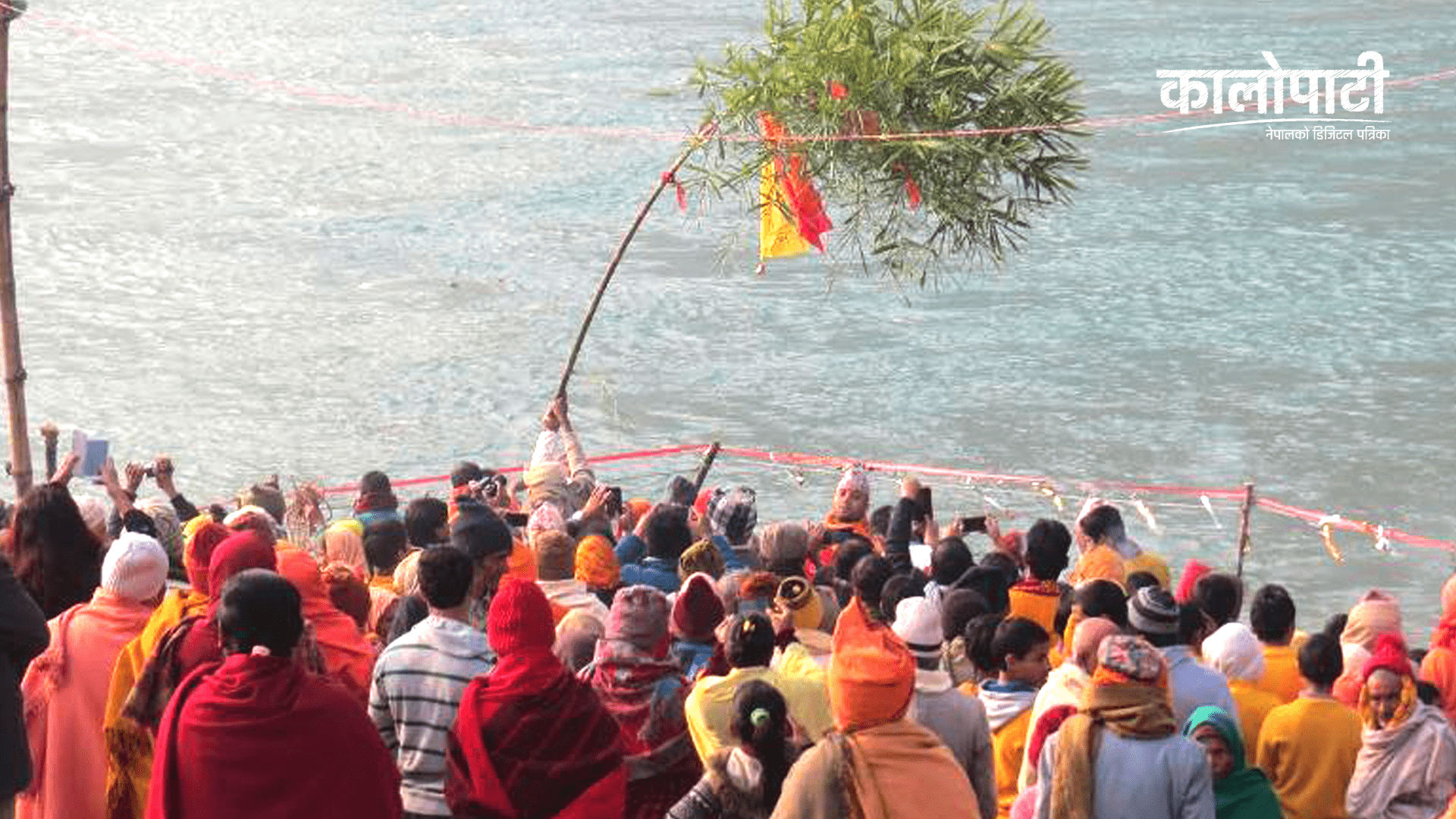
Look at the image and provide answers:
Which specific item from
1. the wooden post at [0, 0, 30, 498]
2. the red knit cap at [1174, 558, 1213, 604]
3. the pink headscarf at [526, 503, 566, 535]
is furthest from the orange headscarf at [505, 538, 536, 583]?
the wooden post at [0, 0, 30, 498]

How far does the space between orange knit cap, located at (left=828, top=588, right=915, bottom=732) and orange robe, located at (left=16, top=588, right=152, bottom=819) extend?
1641 millimetres

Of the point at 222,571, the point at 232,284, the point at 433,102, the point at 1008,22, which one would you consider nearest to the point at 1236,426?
the point at 1008,22

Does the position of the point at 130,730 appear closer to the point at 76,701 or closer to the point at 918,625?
the point at 76,701

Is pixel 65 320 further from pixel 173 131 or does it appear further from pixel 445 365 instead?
pixel 173 131

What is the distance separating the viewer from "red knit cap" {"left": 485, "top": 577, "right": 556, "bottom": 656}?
452 cm

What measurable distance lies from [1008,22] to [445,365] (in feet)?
24.3

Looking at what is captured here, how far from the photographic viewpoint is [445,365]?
17.0m

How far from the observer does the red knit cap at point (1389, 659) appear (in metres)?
5.36

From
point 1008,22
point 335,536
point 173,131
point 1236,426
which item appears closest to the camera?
point 335,536

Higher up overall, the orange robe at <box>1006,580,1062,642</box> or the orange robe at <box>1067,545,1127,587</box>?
the orange robe at <box>1006,580,1062,642</box>

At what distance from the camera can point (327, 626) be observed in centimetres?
532

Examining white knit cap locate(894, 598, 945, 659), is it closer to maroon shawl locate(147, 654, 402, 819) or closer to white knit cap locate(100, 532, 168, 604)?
maroon shawl locate(147, 654, 402, 819)

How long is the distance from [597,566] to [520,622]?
2215mm

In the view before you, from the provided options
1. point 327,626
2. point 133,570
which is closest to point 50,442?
point 327,626
